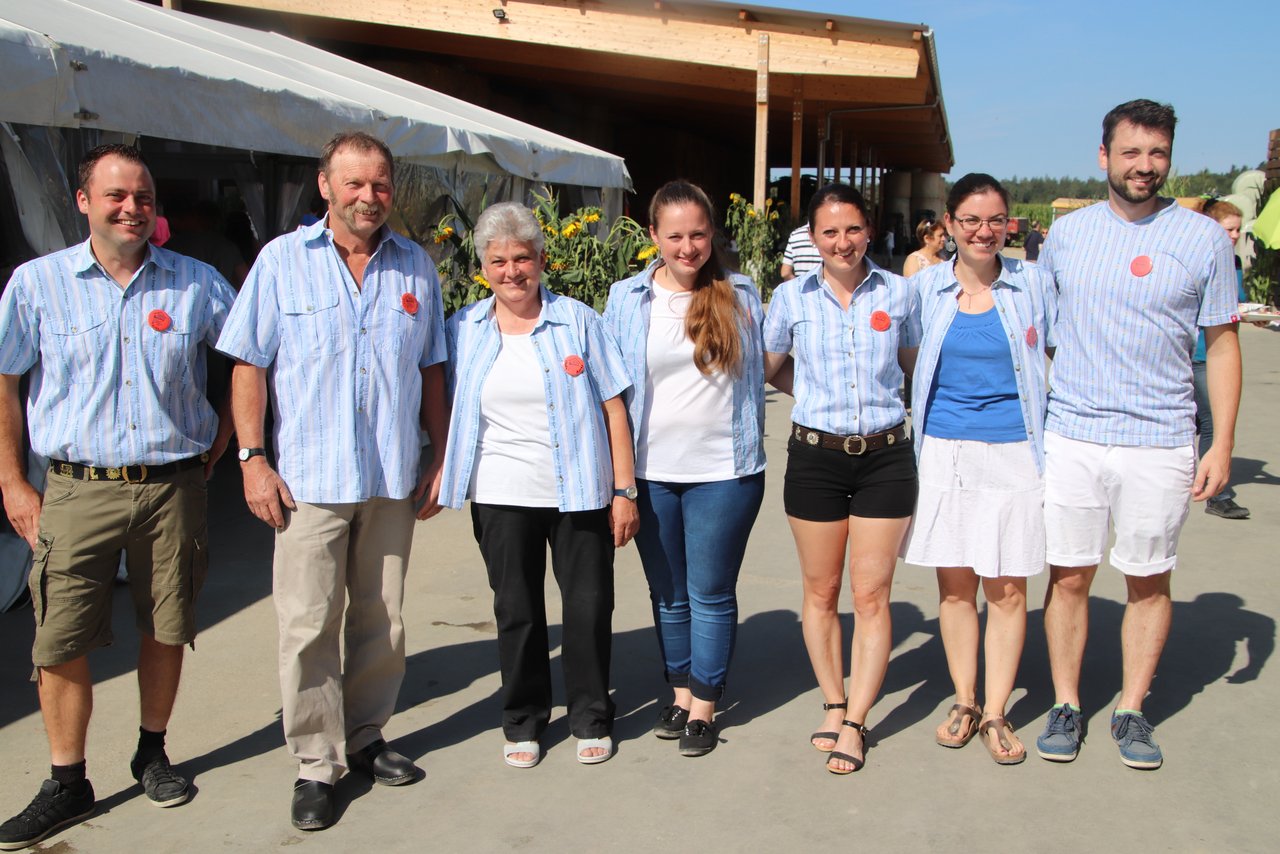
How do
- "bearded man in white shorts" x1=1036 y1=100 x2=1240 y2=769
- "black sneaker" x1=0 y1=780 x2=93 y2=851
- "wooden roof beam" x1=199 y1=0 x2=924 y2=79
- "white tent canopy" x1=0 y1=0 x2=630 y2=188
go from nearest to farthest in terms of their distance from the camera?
"black sneaker" x1=0 y1=780 x2=93 y2=851
"bearded man in white shorts" x1=1036 y1=100 x2=1240 y2=769
"white tent canopy" x1=0 y1=0 x2=630 y2=188
"wooden roof beam" x1=199 y1=0 x2=924 y2=79

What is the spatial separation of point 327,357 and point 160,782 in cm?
132

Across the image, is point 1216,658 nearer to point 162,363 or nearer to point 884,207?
point 162,363

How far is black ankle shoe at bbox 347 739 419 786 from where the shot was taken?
3365 mm

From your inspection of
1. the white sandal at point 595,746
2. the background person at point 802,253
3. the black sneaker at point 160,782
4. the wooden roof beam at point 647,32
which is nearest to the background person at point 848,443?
the white sandal at point 595,746

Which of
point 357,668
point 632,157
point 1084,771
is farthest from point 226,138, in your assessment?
point 632,157

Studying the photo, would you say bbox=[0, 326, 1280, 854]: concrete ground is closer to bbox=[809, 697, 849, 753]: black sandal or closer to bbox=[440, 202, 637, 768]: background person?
bbox=[809, 697, 849, 753]: black sandal

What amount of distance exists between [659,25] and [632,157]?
1071cm

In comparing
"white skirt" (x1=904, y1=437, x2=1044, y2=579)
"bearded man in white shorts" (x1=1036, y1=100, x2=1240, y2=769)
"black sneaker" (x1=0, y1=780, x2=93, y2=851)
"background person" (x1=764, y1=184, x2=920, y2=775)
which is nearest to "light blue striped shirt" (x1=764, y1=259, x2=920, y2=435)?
"background person" (x1=764, y1=184, x2=920, y2=775)

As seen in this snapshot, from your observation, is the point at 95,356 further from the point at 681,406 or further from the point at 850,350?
the point at 850,350

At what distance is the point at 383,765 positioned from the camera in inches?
133

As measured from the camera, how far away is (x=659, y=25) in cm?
1445

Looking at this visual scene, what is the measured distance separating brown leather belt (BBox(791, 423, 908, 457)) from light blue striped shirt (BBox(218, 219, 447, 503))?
125 cm

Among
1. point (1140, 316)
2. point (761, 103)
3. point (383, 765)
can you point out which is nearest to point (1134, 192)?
point (1140, 316)

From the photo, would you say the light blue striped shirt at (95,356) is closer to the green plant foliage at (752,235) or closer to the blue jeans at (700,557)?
the blue jeans at (700,557)
